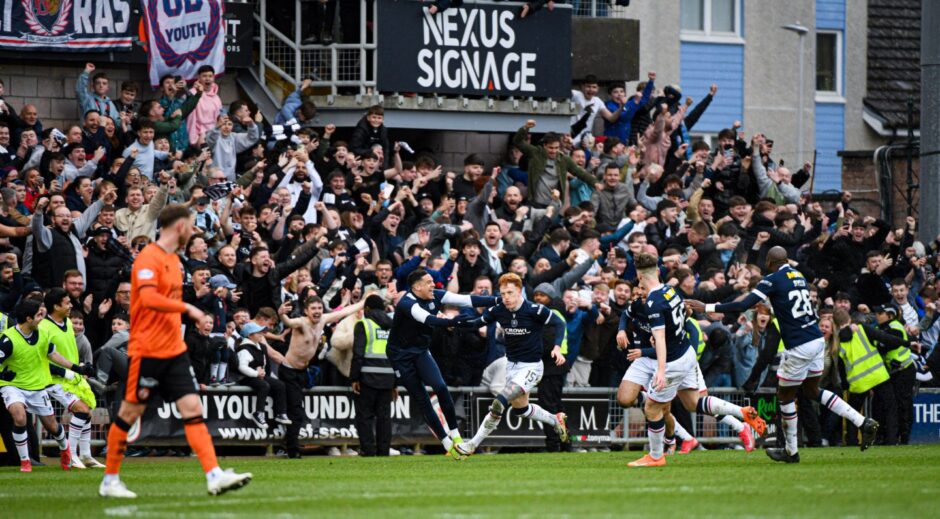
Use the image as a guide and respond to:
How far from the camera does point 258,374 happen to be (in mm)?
19688

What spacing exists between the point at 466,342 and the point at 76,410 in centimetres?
566

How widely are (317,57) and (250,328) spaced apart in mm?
7500

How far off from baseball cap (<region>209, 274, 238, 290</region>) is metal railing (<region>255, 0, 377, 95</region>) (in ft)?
20.6

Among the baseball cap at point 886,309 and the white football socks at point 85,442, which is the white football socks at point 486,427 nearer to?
the white football socks at point 85,442

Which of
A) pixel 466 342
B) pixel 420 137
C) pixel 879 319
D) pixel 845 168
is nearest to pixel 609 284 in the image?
pixel 466 342

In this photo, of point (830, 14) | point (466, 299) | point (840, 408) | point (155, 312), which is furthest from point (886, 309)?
point (830, 14)

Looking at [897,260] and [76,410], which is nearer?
[76,410]

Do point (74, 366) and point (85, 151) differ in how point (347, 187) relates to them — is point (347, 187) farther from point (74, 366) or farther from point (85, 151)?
point (74, 366)

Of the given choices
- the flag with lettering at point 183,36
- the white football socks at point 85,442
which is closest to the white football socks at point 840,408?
the white football socks at point 85,442

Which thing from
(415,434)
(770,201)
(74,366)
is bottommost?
(415,434)

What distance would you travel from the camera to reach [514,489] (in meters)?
12.8

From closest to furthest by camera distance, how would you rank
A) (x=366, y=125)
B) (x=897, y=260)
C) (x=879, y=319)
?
1. (x=879, y=319)
2. (x=366, y=125)
3. (x=897, y=260)

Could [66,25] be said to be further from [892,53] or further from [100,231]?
[892,53]

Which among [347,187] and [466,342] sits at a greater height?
[347,187]
